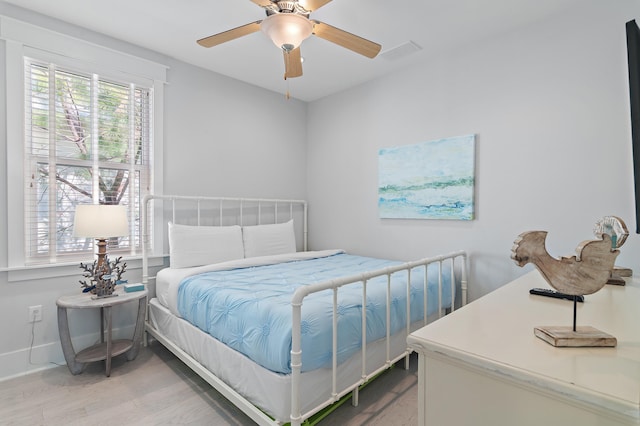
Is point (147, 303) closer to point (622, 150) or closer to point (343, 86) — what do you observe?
point (343, 86)

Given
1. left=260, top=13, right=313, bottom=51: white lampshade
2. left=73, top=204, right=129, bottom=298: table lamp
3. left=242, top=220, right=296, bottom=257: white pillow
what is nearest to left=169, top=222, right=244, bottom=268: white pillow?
left=242, top=220, right=296, bottom=257: white pillow

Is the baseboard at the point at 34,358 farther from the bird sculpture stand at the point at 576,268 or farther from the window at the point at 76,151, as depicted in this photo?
the bird sculpture stand at the point at 576,268

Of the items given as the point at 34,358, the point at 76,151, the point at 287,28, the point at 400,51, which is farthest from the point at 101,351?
the point at 400,51

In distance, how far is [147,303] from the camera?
2.87 metres

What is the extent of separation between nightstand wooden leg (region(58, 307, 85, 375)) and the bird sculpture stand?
2.78 metres

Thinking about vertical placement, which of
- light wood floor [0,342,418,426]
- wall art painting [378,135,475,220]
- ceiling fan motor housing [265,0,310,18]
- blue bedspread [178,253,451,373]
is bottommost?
light wood floor [0,342,418,426]

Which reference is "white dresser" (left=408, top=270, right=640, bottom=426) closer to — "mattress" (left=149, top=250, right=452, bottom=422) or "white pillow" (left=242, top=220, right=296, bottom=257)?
"mattress" (left=149, top=250, right=452, bottom=422)

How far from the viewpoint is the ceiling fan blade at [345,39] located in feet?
6.11

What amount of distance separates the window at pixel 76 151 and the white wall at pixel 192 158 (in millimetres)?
157

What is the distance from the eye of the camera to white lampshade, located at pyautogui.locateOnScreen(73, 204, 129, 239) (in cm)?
227

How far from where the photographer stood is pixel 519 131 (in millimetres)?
2477

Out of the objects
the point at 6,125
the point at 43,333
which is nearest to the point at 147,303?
the point at 43,333

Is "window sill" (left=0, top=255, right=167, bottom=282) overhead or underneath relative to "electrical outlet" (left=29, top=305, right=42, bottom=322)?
overhead

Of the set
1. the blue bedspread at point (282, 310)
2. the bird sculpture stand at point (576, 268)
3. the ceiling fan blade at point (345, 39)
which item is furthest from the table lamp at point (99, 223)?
the bird sculpture stand at point (576, 268)
